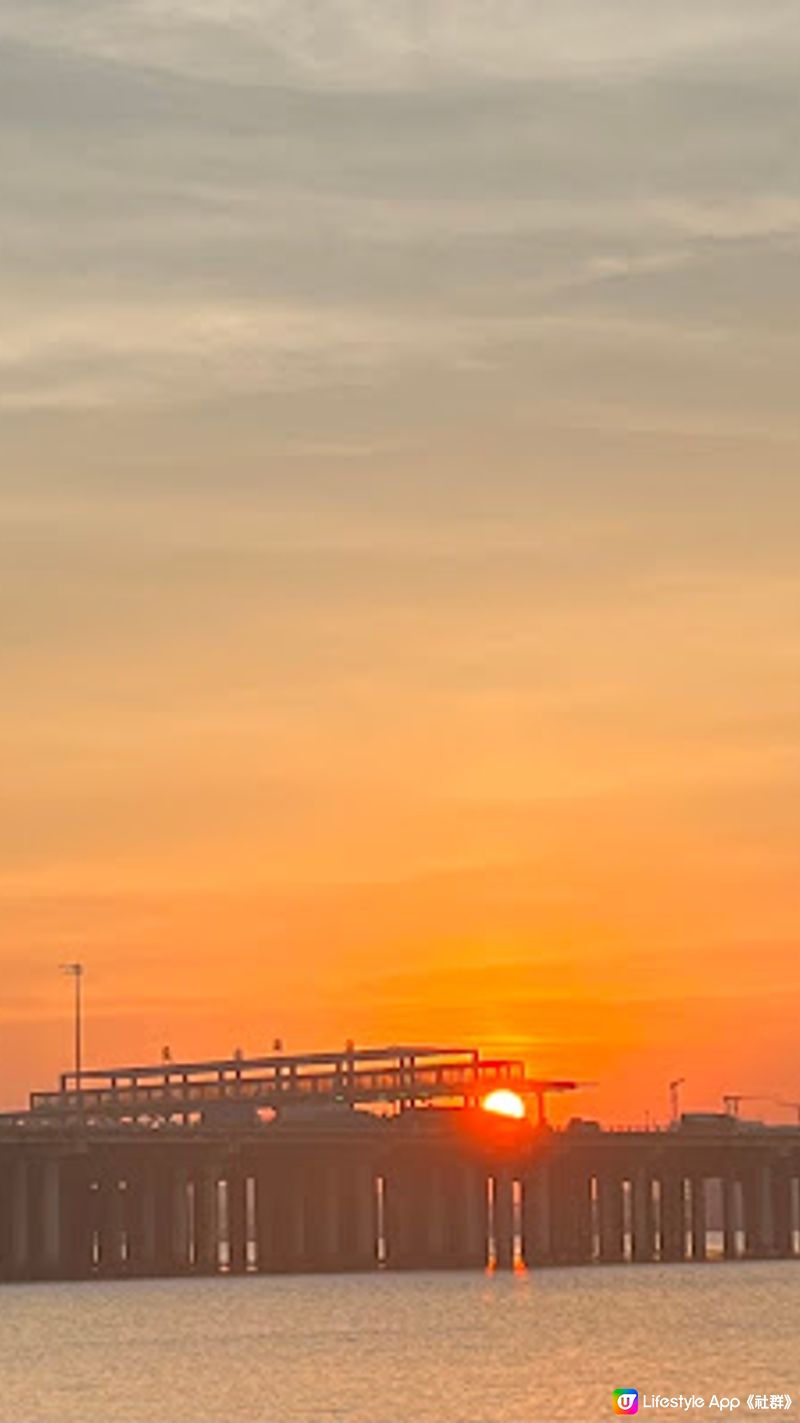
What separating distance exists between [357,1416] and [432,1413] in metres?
3.42

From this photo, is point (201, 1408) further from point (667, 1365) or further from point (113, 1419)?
point (667, 1365)

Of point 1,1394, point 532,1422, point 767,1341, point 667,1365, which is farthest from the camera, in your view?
point 767,1341

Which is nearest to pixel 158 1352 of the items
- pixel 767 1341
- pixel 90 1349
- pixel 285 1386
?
pixel 90 1349

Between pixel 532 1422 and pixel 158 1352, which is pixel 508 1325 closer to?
pixel 158 1352

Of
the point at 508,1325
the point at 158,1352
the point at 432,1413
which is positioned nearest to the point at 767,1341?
the point at 508,1325

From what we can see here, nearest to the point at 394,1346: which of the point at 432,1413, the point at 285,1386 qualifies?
the point at 285,1386

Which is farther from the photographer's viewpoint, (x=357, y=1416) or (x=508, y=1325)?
(x=508, y=1325)

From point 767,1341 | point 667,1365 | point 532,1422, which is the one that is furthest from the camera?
point 767,1341

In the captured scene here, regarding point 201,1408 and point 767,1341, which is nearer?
point 201,1408

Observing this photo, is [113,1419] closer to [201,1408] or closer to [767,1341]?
[201,1408]

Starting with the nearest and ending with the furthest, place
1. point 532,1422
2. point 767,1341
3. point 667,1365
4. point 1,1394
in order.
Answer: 1. point 532,1422
2. point 1,1394
3. point 667,1365
4. point 767,1341

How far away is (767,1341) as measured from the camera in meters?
190

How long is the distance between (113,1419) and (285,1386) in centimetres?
1657

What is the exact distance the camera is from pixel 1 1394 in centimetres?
15788
